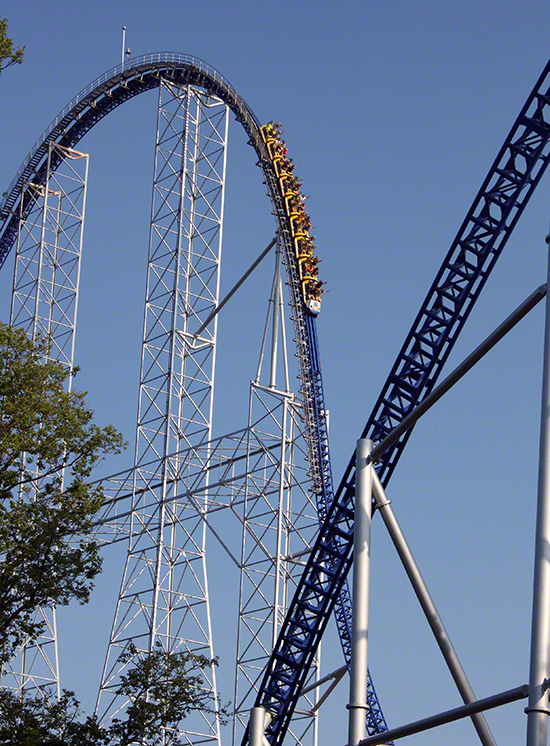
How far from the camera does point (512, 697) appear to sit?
7.69 metres

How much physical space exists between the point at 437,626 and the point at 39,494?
7.52m

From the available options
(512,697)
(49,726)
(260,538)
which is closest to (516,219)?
(512,697)

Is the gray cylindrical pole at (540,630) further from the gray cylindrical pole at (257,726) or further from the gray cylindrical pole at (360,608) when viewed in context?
the gray cylindrical pole at (257,726)

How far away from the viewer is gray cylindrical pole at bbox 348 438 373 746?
9172mm

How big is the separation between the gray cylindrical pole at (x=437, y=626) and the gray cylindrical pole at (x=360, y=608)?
0.23 m

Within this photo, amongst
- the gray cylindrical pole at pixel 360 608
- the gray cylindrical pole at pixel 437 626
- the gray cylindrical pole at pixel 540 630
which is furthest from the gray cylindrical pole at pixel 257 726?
the gray cylindrical pole at pixel 540 630

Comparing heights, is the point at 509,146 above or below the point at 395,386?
above

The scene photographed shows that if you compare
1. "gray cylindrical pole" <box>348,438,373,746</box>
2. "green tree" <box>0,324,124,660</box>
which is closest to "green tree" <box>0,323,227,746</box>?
"green tree" <box>0,324,124,660</box>

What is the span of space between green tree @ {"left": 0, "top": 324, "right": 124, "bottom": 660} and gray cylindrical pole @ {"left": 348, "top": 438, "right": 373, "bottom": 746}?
615 cm

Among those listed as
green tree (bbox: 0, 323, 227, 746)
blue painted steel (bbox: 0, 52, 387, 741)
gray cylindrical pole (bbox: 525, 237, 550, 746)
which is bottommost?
gray cylindrical pole (bbox: 525, 237, 550, 746)

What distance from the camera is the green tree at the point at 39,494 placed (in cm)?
1462

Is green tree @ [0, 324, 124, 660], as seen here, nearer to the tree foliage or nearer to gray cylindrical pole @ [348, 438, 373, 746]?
the tree foliage

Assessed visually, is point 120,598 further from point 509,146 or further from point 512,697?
point 512,697

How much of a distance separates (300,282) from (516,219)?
13.6 m
